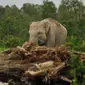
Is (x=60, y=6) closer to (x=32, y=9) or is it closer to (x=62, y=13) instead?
(x=62, y=13)

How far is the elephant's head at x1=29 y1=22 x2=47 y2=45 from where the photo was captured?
1298 centimetres

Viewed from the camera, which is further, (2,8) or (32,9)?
(2,8)

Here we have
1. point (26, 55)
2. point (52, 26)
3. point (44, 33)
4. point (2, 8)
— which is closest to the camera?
point (26, 55)

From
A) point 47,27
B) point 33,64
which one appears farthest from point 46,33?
point 33,64

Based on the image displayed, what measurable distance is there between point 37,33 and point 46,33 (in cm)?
117

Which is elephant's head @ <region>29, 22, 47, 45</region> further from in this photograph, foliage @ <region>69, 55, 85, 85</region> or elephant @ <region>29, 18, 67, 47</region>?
foliage @ <region>69, 55, 85, 85</region>

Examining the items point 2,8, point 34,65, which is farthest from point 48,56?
point 2,8

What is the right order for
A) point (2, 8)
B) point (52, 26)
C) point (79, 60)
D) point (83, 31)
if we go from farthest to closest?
point (2, 8), point (83, 31), point (52, 26), point (79, 60)

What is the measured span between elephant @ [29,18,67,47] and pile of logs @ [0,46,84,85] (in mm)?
3144

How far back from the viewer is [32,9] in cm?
6675

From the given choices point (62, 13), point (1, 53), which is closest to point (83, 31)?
point (62, 13)

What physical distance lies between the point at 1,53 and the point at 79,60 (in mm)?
1899

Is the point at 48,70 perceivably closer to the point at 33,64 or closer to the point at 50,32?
the point at 33,64

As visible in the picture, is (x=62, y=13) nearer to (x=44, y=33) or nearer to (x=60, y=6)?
(x=60, y=6)
